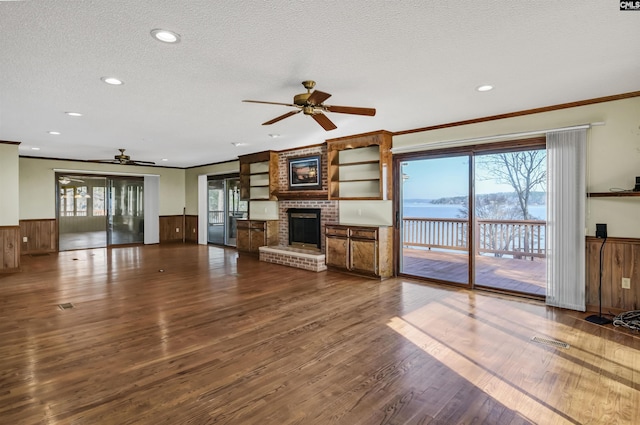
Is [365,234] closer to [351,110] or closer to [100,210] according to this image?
[351,110]

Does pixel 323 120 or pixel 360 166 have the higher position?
pixel 323 120

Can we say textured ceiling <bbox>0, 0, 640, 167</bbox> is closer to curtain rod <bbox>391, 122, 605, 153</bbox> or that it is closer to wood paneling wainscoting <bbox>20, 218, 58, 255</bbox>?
curtain rod <bbox>391, 122, 605, 153</bbox>

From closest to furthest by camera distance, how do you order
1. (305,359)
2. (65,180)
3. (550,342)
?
(305,359) < (550,342) < (65,180)

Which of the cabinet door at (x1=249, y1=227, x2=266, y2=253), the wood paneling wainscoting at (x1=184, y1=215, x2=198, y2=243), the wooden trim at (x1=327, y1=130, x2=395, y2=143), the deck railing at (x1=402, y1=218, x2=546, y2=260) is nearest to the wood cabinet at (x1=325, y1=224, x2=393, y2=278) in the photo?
the deck railing at (x1=402, y1=218, x2=546, y2=260)

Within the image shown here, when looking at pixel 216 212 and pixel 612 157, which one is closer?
pixel 612 157

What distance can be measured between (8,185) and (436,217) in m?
8.56

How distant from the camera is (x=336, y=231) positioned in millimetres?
6387

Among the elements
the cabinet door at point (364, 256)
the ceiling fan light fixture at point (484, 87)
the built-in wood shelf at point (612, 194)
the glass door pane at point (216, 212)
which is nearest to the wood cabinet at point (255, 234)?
the glass door pane at point (216, 212)

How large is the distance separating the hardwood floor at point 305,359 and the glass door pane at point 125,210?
5.50m

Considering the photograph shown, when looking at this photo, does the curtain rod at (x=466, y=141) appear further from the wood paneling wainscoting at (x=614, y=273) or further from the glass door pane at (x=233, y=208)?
the glass door pane at (x=233, y=208)

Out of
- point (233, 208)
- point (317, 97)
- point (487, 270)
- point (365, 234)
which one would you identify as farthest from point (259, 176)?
point (317, 97)

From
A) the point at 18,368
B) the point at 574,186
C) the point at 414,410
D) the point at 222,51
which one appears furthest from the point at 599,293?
the point at 18,368

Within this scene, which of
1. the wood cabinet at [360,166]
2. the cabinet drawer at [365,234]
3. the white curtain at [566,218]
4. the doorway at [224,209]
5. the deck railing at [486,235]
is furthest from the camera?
the doorway at [224,209]

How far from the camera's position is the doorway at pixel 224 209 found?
9727mm
